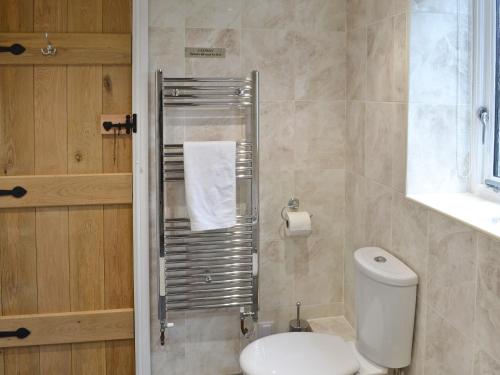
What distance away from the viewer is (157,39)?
2.24m

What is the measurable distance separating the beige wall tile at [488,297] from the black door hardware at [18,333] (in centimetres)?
195

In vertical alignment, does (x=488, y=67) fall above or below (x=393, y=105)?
above

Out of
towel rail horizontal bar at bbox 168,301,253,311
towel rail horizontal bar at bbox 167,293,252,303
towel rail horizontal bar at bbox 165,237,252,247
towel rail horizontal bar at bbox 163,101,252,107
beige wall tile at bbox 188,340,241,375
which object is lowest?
beige wall tile at bbox 188,340,241,375

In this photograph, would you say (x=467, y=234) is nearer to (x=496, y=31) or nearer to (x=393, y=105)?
(x=393, y=105)

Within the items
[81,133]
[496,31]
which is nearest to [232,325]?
[81,133]

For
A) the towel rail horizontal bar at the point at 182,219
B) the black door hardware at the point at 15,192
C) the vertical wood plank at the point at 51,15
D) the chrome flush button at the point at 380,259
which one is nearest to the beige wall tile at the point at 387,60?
the chrome flush button at the point at 380,259

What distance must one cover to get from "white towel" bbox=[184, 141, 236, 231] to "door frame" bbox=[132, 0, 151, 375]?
0.22m

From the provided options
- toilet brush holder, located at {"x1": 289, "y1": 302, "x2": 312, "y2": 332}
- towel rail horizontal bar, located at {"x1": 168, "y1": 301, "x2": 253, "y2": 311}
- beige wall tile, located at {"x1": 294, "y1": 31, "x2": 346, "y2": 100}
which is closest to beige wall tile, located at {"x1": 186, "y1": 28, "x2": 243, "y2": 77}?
beige wall tile, located at {"x1": 294, "y1": 31, "x2": 346, "y2": 100}

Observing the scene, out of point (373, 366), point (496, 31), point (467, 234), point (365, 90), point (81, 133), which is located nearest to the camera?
point (467, 234)

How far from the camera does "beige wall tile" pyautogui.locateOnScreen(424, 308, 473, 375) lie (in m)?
1.56

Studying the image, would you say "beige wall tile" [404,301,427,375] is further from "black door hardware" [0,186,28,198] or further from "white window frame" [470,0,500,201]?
"black door hardware" [0,186,28,198]

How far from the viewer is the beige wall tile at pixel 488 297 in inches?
54.8

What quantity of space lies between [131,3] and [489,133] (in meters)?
1.60

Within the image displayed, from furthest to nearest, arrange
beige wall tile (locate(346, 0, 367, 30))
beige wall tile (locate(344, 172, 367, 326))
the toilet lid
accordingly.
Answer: beige wall tile (locate(344, 172, 367, 326))
beige wall tile (locate(346, 0, 367, 30))
the toilet lid
